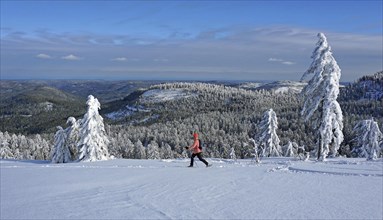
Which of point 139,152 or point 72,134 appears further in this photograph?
point 139,152

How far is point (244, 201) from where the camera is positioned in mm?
9203

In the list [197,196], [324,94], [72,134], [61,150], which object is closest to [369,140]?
[324,94]

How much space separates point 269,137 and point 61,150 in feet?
90.6

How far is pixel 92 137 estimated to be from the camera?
29.7 meters

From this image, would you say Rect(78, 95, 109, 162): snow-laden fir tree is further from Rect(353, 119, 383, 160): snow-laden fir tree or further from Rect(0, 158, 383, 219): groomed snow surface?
Rect(353, 119, 383, 160): snow-laden fir tree

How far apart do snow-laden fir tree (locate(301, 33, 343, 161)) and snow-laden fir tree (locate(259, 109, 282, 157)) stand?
20.3m

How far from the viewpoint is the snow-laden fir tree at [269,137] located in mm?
47625

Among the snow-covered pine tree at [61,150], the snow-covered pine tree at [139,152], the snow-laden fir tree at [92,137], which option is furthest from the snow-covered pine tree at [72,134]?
the snow-covered pine tree at [139,152]

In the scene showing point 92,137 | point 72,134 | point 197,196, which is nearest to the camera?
point 197,196

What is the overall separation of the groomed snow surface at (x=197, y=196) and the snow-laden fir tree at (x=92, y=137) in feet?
47.8

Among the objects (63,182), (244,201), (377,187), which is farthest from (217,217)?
(63,182)

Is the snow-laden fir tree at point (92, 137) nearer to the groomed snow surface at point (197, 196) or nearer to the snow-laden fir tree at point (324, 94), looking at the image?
the groomed snow surface at point (197, 196)

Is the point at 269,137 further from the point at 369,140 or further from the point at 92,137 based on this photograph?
the point at 92,137

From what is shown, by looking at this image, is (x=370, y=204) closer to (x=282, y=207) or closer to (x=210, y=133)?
(x=282, y=207)
